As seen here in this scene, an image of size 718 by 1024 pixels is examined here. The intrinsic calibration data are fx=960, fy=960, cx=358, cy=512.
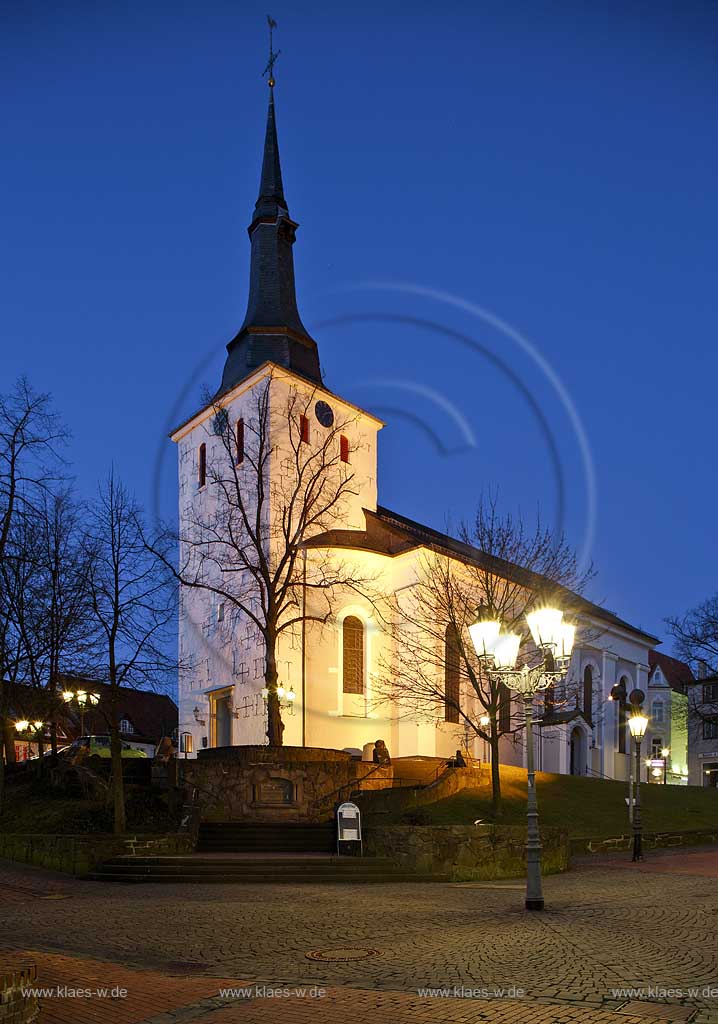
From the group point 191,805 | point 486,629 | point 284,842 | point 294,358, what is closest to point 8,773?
point 191,805

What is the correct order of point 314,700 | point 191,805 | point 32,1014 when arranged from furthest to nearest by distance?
1. point 314,700
2. point 191,805
3. point 32,1014

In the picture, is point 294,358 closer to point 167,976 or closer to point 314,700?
point 314,700

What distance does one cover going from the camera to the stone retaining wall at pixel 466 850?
20.7 meters

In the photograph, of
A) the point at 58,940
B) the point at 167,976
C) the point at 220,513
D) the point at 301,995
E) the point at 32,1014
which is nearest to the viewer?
the point at 32,1014

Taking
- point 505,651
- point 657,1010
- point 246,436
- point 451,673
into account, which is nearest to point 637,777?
point 505,651

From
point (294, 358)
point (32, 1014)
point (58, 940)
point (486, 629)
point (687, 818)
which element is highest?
point (294, 358)

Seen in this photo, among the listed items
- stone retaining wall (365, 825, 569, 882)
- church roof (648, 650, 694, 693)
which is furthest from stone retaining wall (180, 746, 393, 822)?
church roof (648, 650, 694, 693)

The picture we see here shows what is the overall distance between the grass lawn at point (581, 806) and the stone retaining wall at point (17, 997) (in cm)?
2040

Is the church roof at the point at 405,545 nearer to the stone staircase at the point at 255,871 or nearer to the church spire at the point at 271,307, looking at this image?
the church spire at the point at 271,307

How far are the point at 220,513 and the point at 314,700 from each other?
999 cm

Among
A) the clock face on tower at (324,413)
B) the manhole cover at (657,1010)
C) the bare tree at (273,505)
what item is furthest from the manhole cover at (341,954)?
the clock face on tower at (324,413)

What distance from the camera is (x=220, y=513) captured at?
43.9 m

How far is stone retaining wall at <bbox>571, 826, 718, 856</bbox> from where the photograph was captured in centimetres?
2705

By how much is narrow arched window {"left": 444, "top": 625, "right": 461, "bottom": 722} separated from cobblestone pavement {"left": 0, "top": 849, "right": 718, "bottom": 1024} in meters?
17.3
